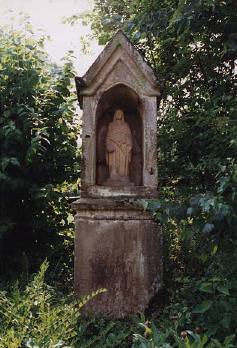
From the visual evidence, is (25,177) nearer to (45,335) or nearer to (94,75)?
(94,75)

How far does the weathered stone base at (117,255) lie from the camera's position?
384cm

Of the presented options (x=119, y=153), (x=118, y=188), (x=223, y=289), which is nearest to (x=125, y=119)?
(x=119, y=153)

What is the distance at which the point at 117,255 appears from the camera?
153 inches

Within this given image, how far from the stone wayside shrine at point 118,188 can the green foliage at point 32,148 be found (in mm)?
739

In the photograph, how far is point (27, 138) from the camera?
491 centimetres

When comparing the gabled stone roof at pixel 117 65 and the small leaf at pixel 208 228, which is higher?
the gabled stone roof at pixel 117 65

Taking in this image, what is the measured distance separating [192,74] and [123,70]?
2.10 metres

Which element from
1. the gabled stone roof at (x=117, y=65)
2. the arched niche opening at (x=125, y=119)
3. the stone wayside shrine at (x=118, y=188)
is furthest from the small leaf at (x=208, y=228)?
the gabled stone roof at (x=117, y=65)

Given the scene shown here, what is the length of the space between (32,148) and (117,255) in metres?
1.56

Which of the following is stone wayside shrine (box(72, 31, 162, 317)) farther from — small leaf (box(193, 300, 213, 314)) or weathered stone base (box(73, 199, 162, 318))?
small leaf (box(193, 300, 213, 314))

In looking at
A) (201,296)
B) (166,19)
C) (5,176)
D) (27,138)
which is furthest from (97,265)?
(166,19)

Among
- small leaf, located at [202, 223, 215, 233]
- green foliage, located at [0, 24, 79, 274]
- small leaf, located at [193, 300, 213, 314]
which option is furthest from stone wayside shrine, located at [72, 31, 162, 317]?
small leaf, located at [202, 223, 215, 233]

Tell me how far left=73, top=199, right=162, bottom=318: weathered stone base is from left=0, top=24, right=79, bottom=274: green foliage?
0.97 metres

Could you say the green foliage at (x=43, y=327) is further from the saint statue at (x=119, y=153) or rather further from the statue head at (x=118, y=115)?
the statue head at (x=118, y=115)
